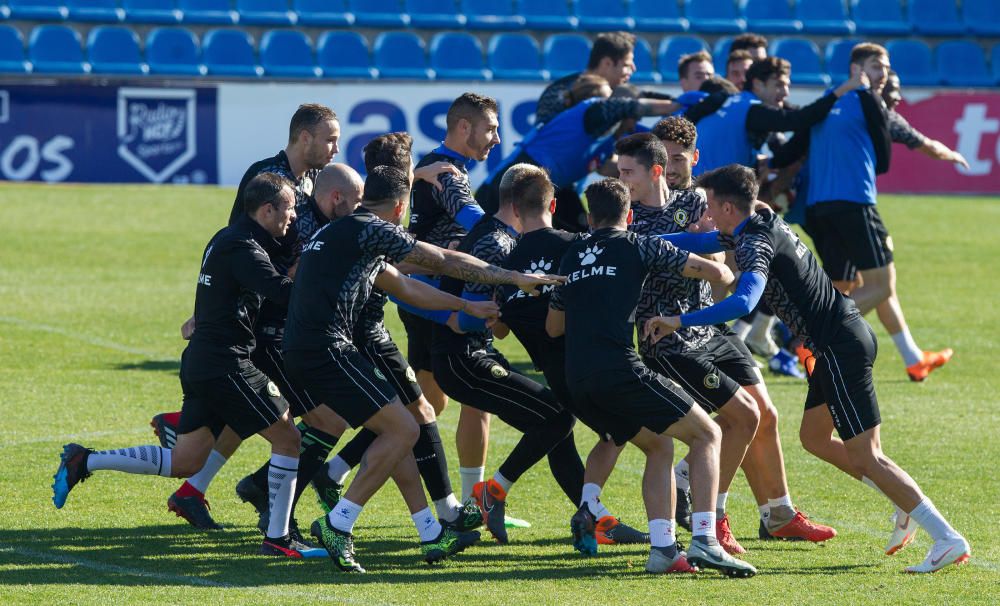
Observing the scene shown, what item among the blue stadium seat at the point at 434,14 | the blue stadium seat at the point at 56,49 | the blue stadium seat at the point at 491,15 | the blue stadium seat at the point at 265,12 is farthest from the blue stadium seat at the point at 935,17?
the blue stadium seat at the point at 56,49

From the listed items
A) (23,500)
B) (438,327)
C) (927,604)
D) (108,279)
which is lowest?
(108,279)

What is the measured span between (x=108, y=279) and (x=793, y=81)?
12.7 metres

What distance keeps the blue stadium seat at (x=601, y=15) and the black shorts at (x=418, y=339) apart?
1723 centimetres

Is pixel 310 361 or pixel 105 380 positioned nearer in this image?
Answer: pixel 310 361

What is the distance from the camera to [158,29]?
76.7 ft

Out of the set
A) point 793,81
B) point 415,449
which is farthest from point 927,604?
point 793,81

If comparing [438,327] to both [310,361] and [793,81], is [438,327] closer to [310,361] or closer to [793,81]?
[310,361]

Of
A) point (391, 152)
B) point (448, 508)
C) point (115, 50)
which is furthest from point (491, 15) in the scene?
point (448, 508)

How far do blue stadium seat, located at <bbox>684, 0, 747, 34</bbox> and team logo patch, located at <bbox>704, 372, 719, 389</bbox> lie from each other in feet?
61.4

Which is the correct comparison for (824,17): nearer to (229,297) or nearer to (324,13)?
(324,13)

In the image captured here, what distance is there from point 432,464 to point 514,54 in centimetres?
1788

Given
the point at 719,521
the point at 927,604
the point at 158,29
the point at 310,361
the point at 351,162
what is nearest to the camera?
the point at 927,604

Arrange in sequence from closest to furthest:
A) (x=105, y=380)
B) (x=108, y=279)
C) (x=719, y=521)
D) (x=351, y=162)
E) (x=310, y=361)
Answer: (x=310, y=361), (x=719, y=521), (x=105, y=380), (x=108, y=279), (x=351, y=162)

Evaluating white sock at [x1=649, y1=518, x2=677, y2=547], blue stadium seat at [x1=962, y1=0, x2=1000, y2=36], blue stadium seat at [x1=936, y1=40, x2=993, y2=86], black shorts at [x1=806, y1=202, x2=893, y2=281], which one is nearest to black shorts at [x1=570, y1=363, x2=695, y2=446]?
white sock at [x1=649, y1=518, x2=677, y2=547]
